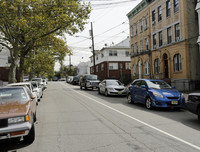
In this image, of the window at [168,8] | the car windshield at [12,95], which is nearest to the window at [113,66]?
the window at [168,8]

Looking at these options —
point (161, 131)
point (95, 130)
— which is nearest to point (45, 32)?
point (95, 130)

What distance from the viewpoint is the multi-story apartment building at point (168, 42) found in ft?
64.2

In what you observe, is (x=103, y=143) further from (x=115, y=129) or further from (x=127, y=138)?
(x=115, y=129)

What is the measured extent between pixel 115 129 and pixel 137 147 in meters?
1.62

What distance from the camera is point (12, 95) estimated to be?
611 cm

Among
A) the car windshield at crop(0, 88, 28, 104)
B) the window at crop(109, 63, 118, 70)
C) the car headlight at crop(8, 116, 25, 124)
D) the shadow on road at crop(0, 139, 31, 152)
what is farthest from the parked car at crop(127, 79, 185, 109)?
the window at crop(109, 63, 118, 70)

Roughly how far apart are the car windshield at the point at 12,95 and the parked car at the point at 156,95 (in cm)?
612

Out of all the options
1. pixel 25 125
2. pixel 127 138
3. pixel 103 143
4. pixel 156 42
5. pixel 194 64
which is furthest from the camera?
pixel 156 42

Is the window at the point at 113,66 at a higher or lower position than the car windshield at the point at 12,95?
higher

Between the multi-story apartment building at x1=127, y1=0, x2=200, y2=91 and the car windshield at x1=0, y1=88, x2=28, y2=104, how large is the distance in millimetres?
16880

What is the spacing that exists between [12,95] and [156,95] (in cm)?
652

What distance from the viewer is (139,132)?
564 cm

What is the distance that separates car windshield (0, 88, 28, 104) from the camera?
581cm

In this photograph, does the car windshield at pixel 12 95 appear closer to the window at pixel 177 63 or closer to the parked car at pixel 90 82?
the parked car at pixel 90 82
